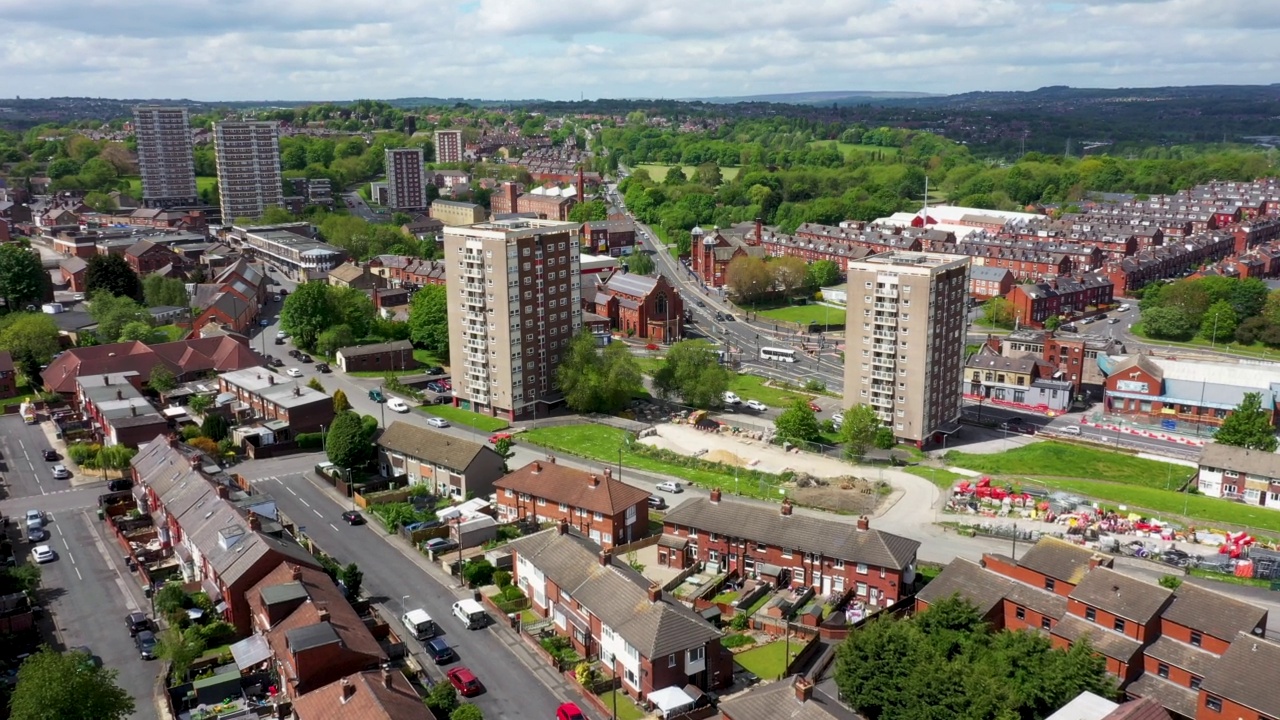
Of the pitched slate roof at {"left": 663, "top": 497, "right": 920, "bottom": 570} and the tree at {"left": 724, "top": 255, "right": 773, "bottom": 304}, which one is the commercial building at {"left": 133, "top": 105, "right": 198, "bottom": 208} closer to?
the tree at {"left": 724, "top": 255, "right": 773, "bottom": 304}

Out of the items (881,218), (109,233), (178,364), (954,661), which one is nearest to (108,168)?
(109,233)

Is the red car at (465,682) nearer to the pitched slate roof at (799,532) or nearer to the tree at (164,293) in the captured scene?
the pitched slate roof at (799,532)

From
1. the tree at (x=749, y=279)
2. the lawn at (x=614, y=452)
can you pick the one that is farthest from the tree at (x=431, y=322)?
the tree at (x=749, y=279)

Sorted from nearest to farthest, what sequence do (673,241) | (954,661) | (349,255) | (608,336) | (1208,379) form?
(954,661), (1208,379), (608,336), (349,255), (673,241)

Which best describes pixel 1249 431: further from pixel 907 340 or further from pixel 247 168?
pixel 247 168

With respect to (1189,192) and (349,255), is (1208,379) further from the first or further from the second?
(1189,192)

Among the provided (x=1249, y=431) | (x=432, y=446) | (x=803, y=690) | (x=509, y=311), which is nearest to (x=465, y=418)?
(x=509, y=311)
